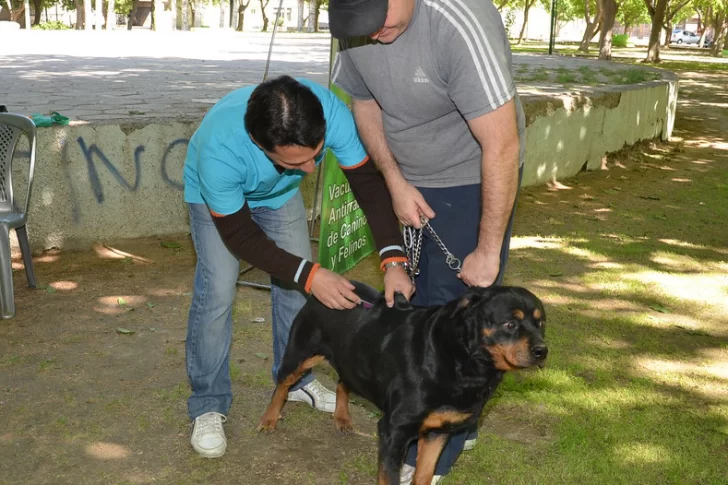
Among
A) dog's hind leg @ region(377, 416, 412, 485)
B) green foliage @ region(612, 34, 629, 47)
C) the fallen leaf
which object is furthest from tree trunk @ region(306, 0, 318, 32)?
dog's hind leg @ region(377, 416, 412, 485)

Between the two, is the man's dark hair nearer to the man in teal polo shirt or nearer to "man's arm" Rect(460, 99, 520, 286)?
the man in teal polo shirt

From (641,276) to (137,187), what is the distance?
15.5ft

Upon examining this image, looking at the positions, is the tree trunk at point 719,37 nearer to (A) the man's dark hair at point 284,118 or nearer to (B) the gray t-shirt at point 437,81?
(B) the gray t-shirt at point 437,81

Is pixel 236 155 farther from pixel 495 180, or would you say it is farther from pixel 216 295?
pixel 495 180

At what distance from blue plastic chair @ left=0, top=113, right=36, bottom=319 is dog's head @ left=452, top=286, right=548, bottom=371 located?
4.02 metres

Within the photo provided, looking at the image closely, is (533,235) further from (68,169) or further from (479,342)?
(479,342)

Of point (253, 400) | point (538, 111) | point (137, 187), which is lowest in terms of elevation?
point (253, 400)

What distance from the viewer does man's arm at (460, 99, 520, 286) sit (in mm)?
3180

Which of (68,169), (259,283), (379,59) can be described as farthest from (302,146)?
(68,169)

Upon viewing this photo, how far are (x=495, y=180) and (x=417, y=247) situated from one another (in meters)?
0.73

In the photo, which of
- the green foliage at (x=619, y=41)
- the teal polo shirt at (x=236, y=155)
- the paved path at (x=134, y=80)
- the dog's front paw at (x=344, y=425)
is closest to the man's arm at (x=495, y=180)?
the teal polo shirt at (x=236, y=155)

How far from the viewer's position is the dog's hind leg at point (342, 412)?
443 cm

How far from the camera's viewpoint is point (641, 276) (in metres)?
7.29

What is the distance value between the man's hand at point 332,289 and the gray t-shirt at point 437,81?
1.97ft
